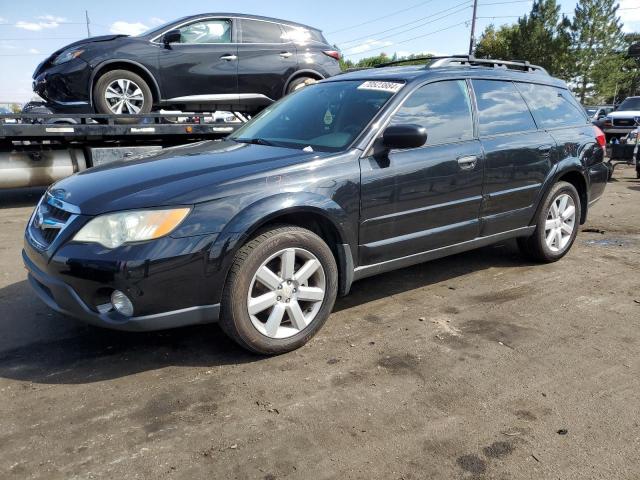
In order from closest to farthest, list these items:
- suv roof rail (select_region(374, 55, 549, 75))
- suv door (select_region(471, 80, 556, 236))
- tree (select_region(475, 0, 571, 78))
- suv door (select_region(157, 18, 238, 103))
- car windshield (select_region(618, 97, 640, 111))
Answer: suv door (select_region(471, 80, 556, 236)) < suv roof rail (select_region(374, 55, 549, 75)) < suv door (select_region(157, 18, 238, 103)) < car windshield (select_region(618, 97, 640, 111)) < tree (select_region(475, 0, 571, 78))

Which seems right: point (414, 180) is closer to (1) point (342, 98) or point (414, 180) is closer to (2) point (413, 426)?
(1) point (342, 98)

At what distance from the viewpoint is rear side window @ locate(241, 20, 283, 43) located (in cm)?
808

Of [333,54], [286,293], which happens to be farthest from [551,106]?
[333,54]

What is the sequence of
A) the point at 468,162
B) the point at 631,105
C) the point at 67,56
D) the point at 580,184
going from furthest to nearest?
the point at 631,105, the point at 67,56, the point at 580,184, the point at 468,162

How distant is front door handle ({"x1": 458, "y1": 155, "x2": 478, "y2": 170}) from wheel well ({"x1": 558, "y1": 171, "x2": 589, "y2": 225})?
1366 mm

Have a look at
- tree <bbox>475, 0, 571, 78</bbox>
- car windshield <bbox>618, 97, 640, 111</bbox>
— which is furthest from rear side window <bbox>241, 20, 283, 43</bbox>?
tree <bbox>475, 0, 571, 78</bbox>

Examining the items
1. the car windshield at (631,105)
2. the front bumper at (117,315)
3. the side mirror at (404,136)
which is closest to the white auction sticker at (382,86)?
the side mirror at (404,136)

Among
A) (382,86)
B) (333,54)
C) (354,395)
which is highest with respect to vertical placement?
(333,54)

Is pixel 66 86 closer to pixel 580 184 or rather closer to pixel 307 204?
pixel 307 204

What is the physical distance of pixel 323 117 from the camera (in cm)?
372

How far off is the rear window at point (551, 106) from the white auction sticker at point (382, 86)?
142cm

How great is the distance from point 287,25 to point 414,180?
6060mm

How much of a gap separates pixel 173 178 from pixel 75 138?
5.57 m

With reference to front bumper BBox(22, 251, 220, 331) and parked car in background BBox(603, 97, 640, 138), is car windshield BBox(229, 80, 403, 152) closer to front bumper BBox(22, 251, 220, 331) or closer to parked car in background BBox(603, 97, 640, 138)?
front bumper BBox(22, 251, 220, 331)
